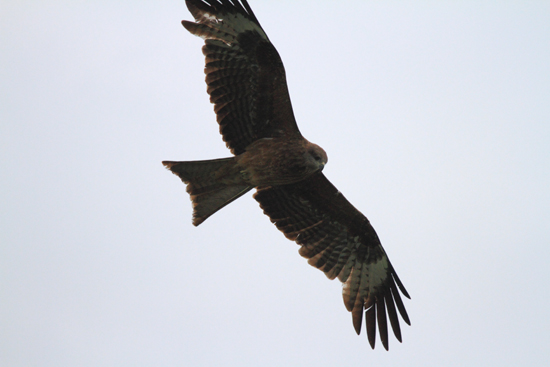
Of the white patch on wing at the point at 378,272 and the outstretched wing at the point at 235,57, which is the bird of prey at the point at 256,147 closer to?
the outstretched wing at the point at 235,57

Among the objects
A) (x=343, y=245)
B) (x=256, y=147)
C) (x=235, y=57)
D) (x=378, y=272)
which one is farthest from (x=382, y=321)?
(x=235, y=57)

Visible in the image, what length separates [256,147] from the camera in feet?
25.2

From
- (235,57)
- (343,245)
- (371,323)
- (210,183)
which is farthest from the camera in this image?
(343,245)

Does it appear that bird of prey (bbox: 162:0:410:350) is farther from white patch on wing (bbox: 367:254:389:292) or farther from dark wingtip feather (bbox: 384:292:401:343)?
white patch on wing (bbox: 367:254:389:292)

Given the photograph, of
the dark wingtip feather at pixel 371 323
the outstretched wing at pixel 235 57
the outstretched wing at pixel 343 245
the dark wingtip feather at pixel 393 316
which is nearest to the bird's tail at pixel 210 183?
the outstretched wing at pixel 235 57

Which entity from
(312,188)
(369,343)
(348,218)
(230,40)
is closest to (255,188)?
(312,188)

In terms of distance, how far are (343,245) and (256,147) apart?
6.88 feet

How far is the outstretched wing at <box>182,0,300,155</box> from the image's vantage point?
290 inches

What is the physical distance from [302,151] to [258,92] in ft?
2.96

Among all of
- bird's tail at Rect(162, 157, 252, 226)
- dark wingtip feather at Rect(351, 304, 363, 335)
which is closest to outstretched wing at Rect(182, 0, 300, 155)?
bird's tail at Rect(162, 157, 252, 226)

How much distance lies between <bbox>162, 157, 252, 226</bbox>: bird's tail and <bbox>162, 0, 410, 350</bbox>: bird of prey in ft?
0.04

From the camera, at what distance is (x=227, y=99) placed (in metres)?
7.50

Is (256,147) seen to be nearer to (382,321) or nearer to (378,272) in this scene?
(378,272)

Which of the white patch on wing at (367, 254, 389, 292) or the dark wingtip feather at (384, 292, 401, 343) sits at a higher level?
the white patch on wing at (367, 254, 389, 292)
